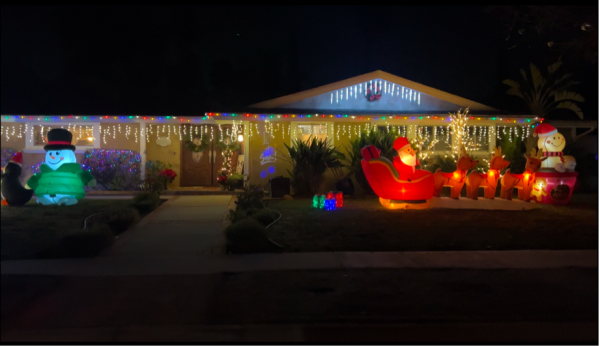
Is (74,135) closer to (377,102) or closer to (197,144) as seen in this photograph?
(197,144)

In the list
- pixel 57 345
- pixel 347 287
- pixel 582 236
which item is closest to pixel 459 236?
pixel 582 236

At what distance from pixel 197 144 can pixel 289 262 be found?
10.7 metres

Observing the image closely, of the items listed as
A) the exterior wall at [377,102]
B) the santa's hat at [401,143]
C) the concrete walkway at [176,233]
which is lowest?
the concrete walkway at [176,233]

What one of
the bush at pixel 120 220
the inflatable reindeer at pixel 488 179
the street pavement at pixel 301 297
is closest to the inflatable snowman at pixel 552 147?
the inflatable reindeer at pixel 488 179

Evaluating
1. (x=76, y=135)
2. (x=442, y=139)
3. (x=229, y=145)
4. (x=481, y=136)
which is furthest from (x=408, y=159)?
(x=76, y=135)

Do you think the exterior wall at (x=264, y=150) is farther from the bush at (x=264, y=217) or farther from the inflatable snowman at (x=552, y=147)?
the inflatable snowman at (x=552, y=147)

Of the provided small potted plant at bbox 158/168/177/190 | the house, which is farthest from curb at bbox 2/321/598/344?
small potted plant at bbox 158/168/177/190

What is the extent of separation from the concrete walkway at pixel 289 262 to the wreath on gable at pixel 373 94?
29.6 ft

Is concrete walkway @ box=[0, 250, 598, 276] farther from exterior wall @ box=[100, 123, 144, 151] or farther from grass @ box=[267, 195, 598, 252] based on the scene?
exterior wall @ box=[100, 123, 144, 151]

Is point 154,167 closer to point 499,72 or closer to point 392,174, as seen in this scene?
point 392,174

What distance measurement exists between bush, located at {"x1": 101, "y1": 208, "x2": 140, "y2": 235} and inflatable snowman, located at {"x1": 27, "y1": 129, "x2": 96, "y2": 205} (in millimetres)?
3132

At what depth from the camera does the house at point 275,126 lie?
15.9m

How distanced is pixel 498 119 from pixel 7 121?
1687 cm

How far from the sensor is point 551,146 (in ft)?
42.9
